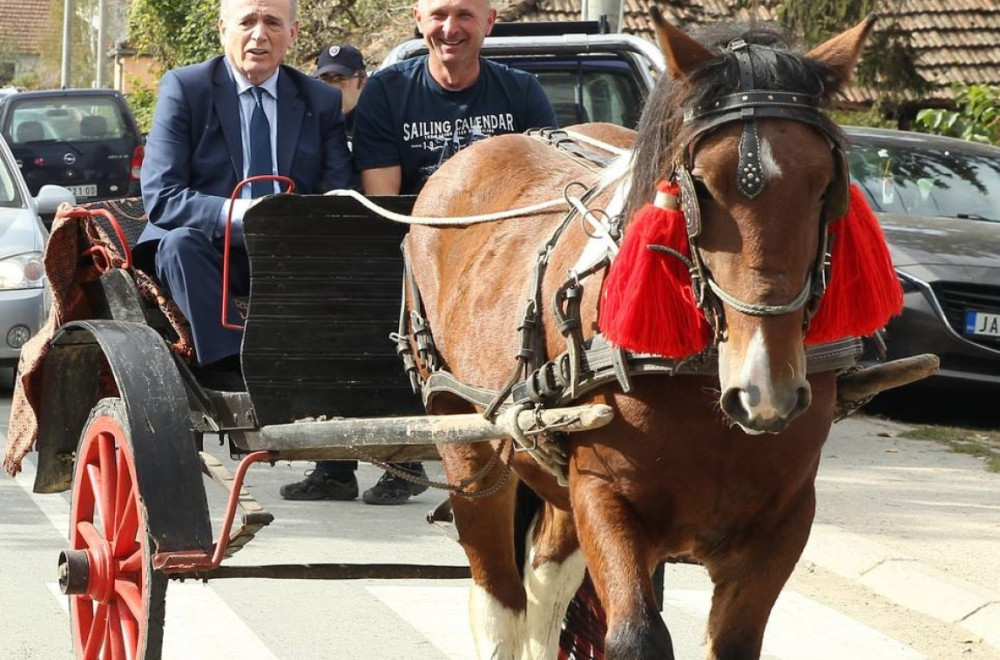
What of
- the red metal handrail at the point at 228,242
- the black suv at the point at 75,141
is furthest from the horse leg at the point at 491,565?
the black suv at the point at 75,141

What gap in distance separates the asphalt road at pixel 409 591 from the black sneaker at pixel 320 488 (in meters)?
0.08

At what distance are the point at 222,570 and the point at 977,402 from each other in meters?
7.84

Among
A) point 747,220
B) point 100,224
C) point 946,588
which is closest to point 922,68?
point 946,588

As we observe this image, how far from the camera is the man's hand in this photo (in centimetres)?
568

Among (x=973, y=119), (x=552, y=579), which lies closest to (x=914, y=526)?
(x=552, y=579)

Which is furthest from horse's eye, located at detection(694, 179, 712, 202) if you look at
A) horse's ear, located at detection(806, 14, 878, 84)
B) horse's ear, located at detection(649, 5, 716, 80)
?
horse's ear, located at detection(806, 14, 878, 84)

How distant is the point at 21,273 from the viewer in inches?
415

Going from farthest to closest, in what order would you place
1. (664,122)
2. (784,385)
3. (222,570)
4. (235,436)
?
(235,436)
(222,570)
(664,122)
(784,385)

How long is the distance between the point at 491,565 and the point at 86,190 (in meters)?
17.8

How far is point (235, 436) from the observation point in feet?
16.9

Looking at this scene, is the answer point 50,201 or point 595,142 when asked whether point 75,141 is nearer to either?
point 50,201

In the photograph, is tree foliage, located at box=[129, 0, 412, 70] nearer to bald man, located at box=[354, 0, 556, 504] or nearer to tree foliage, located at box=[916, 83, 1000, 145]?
tree foliage, located at box=[916, 83, 1000, 145]

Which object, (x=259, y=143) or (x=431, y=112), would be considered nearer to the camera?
(x=259, y=143)

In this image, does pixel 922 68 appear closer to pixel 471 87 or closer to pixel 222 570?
pixel 471 87
